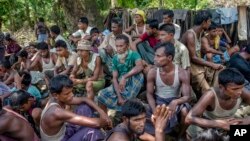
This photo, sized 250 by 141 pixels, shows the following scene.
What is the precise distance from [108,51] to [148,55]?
67cm

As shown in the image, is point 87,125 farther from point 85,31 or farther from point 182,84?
point 85,31

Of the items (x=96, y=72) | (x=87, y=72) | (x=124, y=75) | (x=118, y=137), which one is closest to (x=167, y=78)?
(x=124, y=75)

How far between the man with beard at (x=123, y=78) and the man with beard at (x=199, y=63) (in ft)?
2.71

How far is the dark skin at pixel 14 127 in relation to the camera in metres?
3.61

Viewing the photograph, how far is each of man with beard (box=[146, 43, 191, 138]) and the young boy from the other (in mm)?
926

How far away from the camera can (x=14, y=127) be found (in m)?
3.68

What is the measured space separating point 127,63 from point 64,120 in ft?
6.90

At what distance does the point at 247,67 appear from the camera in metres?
5.38

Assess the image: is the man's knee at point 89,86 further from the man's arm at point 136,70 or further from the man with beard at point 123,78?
the man's arm at point 136,70

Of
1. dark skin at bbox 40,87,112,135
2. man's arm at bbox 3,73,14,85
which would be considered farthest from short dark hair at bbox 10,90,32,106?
man's arm at bbox 3,73,14,85

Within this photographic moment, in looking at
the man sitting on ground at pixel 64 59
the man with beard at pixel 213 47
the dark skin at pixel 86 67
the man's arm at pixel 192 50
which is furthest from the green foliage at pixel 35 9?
the dark skin at pixel 86 67

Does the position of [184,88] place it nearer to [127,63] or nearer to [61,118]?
[127,63]

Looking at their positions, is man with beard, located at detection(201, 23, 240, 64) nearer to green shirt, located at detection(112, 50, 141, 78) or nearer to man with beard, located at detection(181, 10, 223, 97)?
man with beard, located at detection(181, 10, 223, 97)

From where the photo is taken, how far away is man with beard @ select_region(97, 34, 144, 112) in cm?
558
